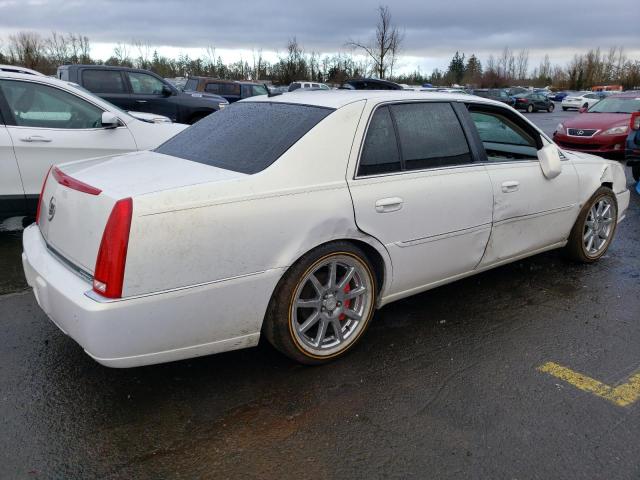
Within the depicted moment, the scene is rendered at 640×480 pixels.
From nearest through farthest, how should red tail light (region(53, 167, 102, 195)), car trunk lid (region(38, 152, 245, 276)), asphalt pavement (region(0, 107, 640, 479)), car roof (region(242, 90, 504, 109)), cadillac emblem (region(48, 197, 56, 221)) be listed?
asphalt pavement (region(0, 107, 640, 479))
car trunk lid (region(38, 152, 245, 276))
red tail light (region(53, 167, 102, 195))
cadillac emblem (region(48, 197, 56, 221))
car roof (region(242, 90, 504, 109))

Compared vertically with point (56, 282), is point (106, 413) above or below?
below

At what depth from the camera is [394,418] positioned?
2748 millimetres

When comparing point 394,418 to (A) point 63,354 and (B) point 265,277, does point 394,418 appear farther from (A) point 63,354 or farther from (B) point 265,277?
(A) point 63,354

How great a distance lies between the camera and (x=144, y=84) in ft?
37.5

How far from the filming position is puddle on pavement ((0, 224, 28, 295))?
4.32 meters

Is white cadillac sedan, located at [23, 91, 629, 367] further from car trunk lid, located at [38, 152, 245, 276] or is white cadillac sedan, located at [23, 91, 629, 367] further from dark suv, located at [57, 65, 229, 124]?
dark suv, located at [57, 65, 229, 124]

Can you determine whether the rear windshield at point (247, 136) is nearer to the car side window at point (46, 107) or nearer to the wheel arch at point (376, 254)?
the wheel arch at point (376, 254)

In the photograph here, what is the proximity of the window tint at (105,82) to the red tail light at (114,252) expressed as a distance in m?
9.70

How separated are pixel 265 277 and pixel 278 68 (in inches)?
1951

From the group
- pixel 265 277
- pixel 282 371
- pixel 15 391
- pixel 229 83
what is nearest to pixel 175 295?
pixel 265 277

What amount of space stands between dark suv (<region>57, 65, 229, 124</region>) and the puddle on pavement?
241 inches

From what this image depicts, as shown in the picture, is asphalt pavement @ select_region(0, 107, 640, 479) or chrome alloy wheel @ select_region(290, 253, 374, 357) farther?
chrome alloy wheel @ select_region(290, 253, 374, 357)

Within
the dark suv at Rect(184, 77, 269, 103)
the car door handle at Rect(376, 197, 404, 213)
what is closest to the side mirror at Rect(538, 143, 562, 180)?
the car door handle at Rect(376, 197, 404, 213)

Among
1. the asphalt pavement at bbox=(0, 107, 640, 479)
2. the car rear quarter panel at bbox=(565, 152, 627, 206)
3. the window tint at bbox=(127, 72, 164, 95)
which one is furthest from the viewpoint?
the window tint at bbox=(127, 72, 164, 95)
